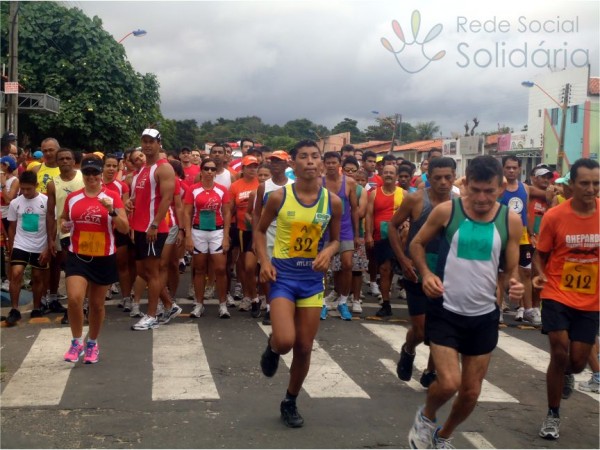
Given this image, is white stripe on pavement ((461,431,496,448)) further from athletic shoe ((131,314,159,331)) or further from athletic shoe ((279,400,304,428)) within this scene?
athletic shoe ((131,314,159,331))

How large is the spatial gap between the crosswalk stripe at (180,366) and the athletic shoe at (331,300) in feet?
7.73

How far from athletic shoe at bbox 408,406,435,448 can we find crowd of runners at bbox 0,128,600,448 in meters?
0.01

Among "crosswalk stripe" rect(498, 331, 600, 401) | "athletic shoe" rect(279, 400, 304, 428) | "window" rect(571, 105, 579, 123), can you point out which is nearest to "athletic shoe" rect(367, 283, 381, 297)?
"crosswalk stripe" rect(498, 331, 600, 401)

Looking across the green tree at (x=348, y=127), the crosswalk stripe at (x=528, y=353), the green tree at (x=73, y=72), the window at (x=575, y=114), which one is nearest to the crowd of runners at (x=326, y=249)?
the crosswalk stripe at (x=528, y=353)

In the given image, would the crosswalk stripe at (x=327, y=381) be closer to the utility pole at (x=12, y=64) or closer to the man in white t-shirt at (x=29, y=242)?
the man in white t-shirt at (x=29, y=242)

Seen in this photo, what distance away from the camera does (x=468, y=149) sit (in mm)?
63125

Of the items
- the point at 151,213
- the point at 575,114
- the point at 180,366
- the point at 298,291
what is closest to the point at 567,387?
the point at 298,291

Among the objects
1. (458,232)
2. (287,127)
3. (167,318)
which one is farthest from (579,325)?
(287,127)

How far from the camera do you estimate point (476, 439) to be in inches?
225

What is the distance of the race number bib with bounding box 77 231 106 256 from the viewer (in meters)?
7.59

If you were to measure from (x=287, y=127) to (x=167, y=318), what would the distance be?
99.6 m

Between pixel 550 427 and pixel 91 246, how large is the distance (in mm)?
4543

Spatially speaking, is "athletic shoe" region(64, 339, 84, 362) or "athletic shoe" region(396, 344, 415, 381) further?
"athletic shoe" region(64, 339, 84, 362)

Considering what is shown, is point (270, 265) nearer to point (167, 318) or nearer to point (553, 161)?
point (167, 318)
